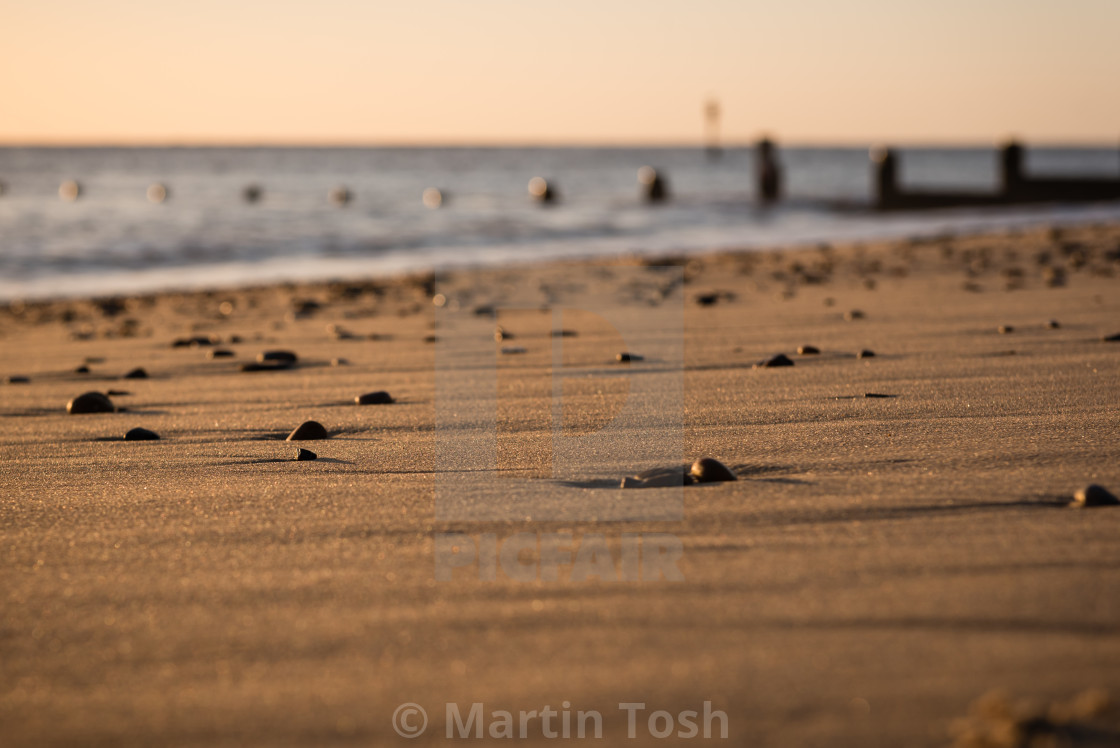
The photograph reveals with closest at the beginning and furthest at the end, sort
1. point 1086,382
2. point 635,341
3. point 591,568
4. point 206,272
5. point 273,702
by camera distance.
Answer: point 273,702
point 591,568
point 1086,382
point 635,341
point 206,272

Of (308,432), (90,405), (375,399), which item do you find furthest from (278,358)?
(308,432)

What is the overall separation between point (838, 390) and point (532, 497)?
4.52ft

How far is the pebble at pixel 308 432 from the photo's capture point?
272 centimetres

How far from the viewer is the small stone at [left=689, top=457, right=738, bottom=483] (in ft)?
6.89

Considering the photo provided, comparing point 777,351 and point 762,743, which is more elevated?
point 777,351

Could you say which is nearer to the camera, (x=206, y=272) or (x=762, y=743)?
(x=762, y=743)

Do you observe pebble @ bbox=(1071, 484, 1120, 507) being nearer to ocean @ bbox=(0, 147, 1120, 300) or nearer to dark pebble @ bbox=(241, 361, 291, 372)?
dark pebble @ bbox=(241, 361, 291, 372)

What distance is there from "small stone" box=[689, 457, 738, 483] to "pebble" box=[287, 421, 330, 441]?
114 centimetres

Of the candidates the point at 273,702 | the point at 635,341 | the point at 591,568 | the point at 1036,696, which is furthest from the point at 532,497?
the point at 635,341

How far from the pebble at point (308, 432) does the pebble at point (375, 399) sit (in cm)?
49

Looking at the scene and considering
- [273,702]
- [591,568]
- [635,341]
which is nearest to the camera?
[273,702]

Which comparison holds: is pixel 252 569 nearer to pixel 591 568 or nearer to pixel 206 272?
pixel 591 568

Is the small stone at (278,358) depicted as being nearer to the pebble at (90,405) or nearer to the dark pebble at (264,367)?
the dark pebble at (264,367)

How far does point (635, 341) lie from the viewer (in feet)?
14.6
